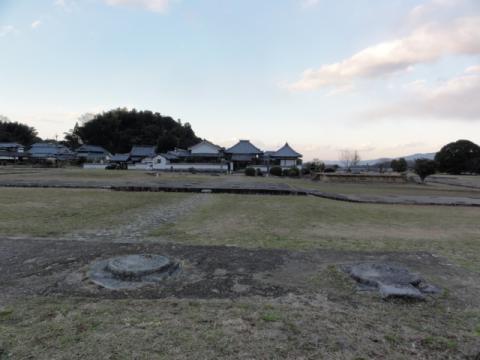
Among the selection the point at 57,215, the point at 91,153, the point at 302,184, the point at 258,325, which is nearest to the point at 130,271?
the point at 258,325

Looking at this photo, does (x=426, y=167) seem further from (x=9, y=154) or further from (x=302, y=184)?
(x=9, y=154)

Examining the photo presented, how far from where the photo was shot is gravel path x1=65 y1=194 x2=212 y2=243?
541 cm

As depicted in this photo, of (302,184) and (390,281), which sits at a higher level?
(390,281)

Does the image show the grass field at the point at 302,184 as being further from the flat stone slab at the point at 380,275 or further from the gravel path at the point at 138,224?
the flat stone slab at the point at 380,275

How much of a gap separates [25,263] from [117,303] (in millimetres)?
1858

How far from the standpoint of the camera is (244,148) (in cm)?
4425

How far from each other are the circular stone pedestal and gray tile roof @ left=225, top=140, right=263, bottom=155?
133 feet

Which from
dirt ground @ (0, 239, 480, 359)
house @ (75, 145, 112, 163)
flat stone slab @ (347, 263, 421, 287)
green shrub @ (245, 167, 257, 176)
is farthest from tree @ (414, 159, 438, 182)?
house @ (75, 145, 112, 163)

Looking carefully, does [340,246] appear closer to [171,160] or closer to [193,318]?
[193,318]

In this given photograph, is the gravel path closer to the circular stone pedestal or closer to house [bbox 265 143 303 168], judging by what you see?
the circular stone pedestal

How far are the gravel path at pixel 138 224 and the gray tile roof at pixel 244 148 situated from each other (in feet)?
112

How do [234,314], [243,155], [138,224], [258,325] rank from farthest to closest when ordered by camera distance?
[243,155]
[138,224]
[234,314]
[258,325]

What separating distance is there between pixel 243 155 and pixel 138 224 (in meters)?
37.6

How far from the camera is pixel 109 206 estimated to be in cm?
922
